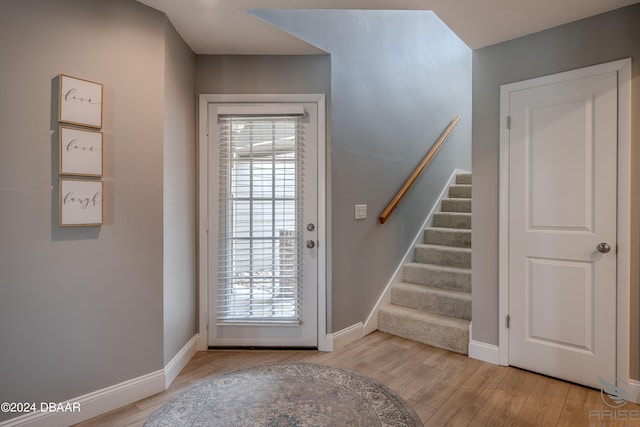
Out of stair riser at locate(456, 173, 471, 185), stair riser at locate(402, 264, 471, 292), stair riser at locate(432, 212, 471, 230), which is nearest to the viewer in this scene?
stair riser at locate(402, 264, 471, 292)

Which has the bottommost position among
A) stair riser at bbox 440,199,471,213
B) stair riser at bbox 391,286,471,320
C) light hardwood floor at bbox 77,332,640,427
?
light hardwood floor at bbox 77,332,640,427

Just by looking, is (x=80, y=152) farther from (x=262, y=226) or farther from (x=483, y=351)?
(x=483, y=351)

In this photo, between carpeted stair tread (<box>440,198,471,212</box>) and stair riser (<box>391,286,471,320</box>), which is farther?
carpeted stair tread (<box>440,198,471,212</box>)

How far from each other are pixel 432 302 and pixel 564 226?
1.24 metres

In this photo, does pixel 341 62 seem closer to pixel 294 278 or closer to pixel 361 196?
pixel 361 196

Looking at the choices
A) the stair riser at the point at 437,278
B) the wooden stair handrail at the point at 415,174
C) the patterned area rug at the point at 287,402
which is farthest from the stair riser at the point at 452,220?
the patterned area rug at the point at 287,402

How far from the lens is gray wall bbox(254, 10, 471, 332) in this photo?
2676 millimetres

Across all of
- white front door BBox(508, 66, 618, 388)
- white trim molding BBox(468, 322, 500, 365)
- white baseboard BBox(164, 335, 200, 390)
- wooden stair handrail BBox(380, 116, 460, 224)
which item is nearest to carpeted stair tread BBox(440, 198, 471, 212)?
wooden stair handrail BBox(380, 116, 460, 224)

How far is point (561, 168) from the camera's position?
2.14m

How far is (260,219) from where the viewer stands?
104 inches

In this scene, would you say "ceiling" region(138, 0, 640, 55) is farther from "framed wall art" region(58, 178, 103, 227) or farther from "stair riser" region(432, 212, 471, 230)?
"stair riser" region(432, 212, 471, 230)

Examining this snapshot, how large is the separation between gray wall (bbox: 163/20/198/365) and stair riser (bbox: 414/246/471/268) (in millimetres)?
2251

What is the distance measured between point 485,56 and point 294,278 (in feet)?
7.27

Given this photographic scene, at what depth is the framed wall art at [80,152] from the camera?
67.5 inches
